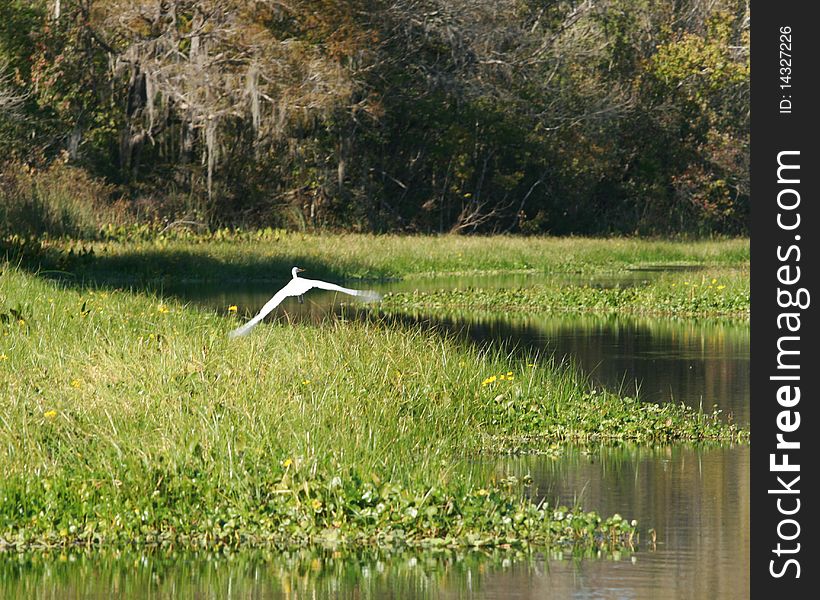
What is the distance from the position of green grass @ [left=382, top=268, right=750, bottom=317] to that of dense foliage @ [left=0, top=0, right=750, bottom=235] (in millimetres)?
9816

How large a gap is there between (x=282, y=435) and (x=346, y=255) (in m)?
26.8

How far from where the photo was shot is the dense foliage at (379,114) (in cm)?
4206

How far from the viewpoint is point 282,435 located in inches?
448

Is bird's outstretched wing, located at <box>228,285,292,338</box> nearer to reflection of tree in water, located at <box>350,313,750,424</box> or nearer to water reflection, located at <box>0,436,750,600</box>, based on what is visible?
reflection of tree in water, located at <box>350,313,750,424</box>

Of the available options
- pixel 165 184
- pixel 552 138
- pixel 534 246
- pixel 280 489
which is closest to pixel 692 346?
pixel 280 489

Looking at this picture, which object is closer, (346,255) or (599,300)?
(599,300)

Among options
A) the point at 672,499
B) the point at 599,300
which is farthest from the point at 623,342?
the point at 672,499

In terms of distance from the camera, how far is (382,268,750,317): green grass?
92.3 feet

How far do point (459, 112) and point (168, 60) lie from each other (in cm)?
1068

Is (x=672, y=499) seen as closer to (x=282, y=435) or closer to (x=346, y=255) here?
(x=282, y=435)

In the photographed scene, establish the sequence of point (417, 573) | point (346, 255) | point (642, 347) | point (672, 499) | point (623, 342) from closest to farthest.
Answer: point (417, 573) < point (672, 499) < point (642, 347) < point (623, 342) < point (346, 255)

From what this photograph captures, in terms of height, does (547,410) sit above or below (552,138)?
below

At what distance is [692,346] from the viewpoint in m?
22.5

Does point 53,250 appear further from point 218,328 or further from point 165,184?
point 218,328
